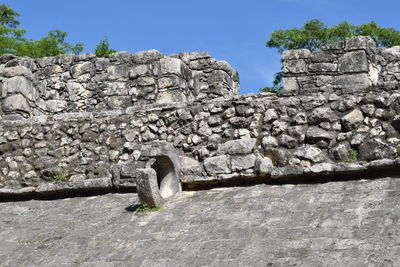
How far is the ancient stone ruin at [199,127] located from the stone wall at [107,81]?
2cm

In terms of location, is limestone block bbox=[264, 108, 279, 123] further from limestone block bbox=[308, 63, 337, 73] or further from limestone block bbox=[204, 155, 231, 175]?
limestone block bbox=[308, 63, 337, 73]

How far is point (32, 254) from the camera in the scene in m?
5.61

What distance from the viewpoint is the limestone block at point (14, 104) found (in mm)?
9109

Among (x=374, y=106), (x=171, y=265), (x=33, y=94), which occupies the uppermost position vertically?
(x=33, y=94)

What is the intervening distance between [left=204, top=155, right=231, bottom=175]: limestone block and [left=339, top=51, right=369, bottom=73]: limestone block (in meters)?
3.05

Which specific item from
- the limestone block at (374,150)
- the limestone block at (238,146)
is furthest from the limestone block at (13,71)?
the limestone block at (374,150)

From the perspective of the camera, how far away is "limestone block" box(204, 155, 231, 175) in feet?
20.5

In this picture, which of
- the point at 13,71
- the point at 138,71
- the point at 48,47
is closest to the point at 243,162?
the point at 138,71

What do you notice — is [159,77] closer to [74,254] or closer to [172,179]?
[172,179]

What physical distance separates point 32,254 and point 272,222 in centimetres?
198

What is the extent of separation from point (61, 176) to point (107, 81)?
3000mm

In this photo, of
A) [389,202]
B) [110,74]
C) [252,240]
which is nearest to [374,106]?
[389,202]

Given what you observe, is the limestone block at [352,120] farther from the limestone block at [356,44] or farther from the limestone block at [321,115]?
the limestone block at [356,44]

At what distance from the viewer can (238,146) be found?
634 cm
